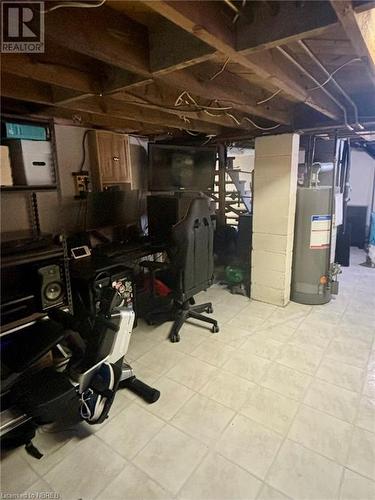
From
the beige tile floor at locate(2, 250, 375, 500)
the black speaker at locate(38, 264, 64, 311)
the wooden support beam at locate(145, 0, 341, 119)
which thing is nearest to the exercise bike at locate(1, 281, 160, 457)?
the beige tile floor at locate(2, 250, 375, 500)

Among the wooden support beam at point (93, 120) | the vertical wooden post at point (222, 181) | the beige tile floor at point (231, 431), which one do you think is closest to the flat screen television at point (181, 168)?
the vertical wooden post at point (222, 181)

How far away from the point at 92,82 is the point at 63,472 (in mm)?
2212

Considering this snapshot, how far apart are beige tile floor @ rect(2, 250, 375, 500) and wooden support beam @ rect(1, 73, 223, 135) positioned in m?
2.06

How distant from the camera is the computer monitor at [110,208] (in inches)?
113

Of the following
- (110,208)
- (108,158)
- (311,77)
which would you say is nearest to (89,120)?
(108,158)

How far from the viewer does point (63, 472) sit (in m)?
1.49

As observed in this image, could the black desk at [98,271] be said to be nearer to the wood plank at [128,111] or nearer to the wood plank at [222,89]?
the wood plank at [128,111]

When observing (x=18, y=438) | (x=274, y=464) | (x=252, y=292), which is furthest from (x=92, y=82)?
(x=252, y=292)

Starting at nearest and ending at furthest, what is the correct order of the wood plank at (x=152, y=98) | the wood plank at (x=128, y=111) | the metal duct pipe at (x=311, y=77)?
the metal duct pipe at (x=311, y=77) < the wood plank at (x=152, y=98) < the wood plank at (x=128, y=111)

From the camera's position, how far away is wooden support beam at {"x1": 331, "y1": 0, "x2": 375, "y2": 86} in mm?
945

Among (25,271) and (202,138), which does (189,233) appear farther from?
(202,138)

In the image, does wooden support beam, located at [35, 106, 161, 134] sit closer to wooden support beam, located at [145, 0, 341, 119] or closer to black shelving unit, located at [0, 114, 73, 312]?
black shelving unit, located at [0, 114, 73, 312]

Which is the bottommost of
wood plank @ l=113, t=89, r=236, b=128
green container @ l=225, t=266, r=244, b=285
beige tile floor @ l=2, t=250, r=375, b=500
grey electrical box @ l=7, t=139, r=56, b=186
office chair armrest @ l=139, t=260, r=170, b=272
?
beige tile floor @ l=2, t=250, r=375, b=500

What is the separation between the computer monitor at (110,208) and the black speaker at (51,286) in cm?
85
